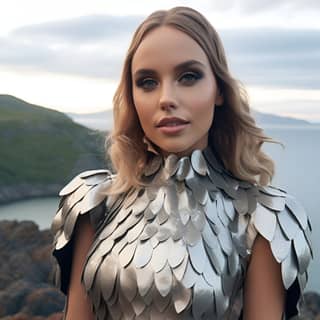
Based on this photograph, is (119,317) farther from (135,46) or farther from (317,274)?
(317,274)

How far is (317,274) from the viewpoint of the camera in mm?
3404

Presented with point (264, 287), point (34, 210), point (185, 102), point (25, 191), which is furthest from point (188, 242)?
point (25, 191)

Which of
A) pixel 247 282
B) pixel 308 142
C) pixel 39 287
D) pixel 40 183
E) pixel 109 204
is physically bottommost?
pixel 39 287

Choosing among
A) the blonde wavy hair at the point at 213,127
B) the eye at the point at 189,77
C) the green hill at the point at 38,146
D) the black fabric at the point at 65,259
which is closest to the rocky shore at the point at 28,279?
the green hill at the point at 38,146

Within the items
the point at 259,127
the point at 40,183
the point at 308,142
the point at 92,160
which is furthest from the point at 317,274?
the point at 259,127

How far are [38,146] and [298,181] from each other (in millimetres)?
1749

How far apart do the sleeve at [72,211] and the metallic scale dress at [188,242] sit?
0.02 metres

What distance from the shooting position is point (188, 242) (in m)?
1.47

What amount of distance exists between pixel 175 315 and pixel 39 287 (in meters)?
2.38

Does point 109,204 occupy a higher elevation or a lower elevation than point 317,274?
higher

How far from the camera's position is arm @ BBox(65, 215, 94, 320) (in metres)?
1.64

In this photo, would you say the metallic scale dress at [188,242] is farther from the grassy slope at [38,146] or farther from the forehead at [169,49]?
the grassy slope at [38,146]

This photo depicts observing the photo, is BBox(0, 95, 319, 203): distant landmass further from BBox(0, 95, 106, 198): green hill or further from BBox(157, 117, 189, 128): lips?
BBox(157, 117, 189, 128): lips

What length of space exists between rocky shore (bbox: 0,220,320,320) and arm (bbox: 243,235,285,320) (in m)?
1.92
